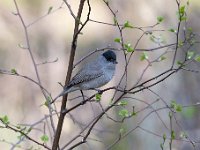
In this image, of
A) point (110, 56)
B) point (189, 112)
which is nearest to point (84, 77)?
point (110, 56)

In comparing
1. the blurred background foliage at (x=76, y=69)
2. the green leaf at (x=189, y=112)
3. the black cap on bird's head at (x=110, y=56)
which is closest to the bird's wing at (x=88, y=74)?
the black cap on bird's head at (x=110, y=56)

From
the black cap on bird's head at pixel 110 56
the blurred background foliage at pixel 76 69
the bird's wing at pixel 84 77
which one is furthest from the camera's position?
the blurred background foliage at pixel 76 69

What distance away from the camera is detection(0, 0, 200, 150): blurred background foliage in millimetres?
7328

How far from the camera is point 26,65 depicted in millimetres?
9188

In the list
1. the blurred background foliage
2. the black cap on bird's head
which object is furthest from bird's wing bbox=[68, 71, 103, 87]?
the blurred background foliage

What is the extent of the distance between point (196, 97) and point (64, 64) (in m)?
3.36

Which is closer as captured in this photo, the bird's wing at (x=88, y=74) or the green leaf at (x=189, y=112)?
the bird's wing at (x=88, y=74)

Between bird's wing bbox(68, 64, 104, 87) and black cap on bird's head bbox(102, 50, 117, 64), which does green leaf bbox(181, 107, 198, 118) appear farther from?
bird's wing bbox(68, 64, 104, 87)

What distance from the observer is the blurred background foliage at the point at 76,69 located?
7.33 m

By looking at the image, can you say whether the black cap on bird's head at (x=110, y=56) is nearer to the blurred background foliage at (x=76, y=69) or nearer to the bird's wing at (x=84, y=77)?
the bird's wing at (x=84, y=77)

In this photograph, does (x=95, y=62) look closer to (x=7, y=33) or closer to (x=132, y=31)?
(x=132, y=31)

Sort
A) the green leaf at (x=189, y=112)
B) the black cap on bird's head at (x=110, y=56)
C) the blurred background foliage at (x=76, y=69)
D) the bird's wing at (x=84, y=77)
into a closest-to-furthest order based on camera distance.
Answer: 1. the bird's wing at (x=84, y=77)
2. the black cap on bird's head at (x=110, y=56)
3. the green leaf at (x=189, y=112)
4. the blurred background foliage at (x=76, y=69)

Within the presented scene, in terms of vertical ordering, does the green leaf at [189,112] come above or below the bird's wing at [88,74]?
above

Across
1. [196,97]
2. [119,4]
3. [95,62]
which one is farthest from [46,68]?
[95,62]
